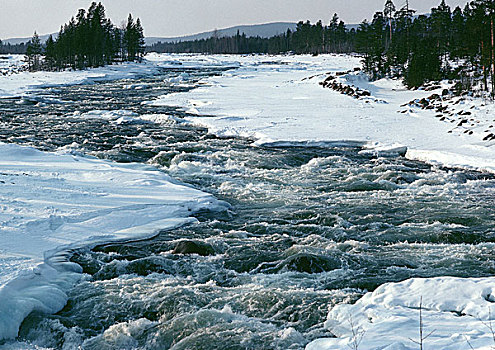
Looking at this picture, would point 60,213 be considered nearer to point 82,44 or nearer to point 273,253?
point 273,253

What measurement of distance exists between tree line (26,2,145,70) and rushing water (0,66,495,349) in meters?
53.5

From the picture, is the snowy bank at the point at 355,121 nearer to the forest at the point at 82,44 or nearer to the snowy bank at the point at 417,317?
the snowy bank at the point at 417,317

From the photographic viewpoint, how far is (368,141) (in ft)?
52.8

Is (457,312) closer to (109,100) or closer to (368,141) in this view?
(368,141)

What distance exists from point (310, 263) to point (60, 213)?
13.9ft

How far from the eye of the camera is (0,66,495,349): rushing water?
546 cm

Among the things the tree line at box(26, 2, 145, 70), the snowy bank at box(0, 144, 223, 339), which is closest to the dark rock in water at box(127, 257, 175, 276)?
the snowy bank at box(0, 144, 223, 339)

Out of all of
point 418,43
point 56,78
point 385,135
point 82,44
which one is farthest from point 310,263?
point 82,44

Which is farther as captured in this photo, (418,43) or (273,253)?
(418,43)

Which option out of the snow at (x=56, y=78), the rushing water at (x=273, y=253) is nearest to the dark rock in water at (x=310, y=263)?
the rushing water at (x=273, y=253)

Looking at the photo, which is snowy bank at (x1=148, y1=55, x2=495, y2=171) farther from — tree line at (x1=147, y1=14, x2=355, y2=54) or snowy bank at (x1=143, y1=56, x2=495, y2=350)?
tree line at (x1=147, y1=14, x2=355, y2=54)

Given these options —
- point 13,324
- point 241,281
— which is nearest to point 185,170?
point 241,281

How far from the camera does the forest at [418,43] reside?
87.0ft

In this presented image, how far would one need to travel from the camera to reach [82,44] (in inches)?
2478
